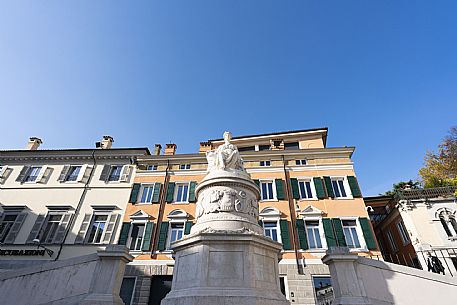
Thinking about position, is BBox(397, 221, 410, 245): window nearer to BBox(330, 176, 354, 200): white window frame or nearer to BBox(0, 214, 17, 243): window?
BBox(330, 176, 354, 200): white window frame

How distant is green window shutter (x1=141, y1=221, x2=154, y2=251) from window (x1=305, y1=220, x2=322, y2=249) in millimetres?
11115

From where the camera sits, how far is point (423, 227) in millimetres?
17891

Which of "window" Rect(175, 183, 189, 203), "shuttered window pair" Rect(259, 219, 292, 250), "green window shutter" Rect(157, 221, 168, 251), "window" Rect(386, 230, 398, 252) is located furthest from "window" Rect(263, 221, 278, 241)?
"window" Rect(386, 230, 398, 252)

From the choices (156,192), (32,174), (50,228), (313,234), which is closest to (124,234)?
(156,192)

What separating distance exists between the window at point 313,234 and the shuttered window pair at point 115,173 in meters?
15.1

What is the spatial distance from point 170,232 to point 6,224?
12881mm

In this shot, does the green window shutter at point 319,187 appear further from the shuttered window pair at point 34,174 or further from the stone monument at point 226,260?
the shuttered window pair at point 34,174

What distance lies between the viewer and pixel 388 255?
72.9 feet

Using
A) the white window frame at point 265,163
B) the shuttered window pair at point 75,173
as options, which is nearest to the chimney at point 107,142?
the shuttered window pair at point 75,173

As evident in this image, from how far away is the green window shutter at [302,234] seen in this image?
16.9 meters

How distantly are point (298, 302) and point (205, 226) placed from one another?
1069cm

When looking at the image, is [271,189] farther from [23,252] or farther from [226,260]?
[23,252]

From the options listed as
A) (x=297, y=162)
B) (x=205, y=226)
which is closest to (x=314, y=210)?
(x=297, y=162)

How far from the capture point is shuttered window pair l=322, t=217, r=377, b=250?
656 inches
